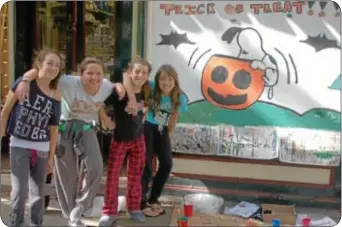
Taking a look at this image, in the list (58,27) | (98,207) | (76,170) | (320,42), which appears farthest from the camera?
(58,27)

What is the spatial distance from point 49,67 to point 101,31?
5.56 ft

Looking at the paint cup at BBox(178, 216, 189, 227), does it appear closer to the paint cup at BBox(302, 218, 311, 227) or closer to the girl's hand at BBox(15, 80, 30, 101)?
the paint cup at BBox(302, 218, 311, 227)

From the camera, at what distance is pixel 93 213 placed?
3.22 metres

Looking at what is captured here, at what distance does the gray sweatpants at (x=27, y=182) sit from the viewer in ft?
9.12

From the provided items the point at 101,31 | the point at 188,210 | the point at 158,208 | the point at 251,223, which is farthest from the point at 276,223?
the point at 101,31

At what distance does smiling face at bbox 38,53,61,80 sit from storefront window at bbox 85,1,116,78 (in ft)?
4.97

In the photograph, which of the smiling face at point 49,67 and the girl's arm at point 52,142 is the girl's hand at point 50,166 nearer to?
the girl's arm at point 52,142

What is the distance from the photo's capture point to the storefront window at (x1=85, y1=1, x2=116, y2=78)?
4.28m

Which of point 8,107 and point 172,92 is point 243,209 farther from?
point 8,107

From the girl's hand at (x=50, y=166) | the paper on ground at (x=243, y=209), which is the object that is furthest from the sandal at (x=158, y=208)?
the girl's hand at (x=50, y=166)

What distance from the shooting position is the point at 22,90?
272 centimetres

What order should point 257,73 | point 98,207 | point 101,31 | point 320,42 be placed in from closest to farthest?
1. point 98,207
2. point 320,42
3. point 257,73
4. point 101,31

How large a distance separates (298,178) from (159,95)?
1332mm

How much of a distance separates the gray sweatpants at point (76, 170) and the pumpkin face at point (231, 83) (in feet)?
3.55
